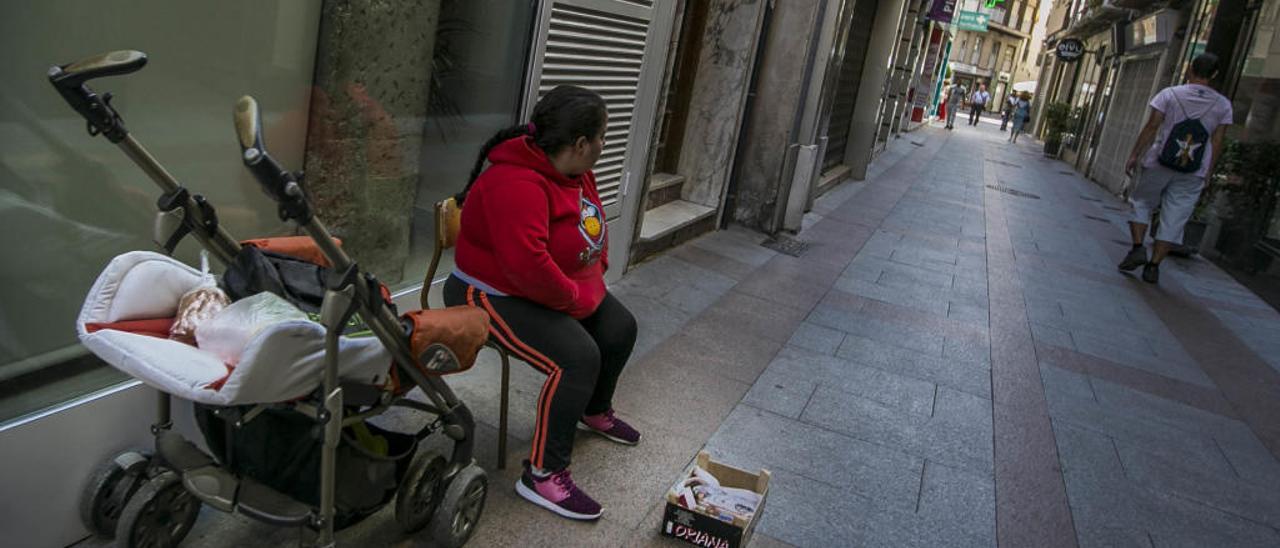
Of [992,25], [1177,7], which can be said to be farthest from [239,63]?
[992,25]

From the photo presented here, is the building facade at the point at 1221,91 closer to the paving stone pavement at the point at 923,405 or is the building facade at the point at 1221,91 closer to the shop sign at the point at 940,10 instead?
the paving stone pavement at the point at 923,405

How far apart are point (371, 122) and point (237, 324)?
1926 millimetres

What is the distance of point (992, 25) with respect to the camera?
69.6 metres

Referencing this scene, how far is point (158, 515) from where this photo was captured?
258cm

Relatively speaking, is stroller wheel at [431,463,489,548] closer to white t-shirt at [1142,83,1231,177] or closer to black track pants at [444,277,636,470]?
black track pants at [444,277,636,470]

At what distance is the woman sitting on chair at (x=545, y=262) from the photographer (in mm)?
3182

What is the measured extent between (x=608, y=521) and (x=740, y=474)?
52 centimetres

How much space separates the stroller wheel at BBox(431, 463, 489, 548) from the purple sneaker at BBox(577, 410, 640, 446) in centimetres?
99

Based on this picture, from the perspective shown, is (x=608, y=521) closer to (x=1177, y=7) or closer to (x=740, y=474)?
(x=740, y=474)

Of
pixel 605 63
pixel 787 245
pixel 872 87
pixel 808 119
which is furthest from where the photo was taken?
pixel 872 87

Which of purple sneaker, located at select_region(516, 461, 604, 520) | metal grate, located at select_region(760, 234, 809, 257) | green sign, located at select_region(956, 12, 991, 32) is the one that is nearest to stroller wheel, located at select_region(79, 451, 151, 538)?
purple sneaker, located at select_region(516, 461, 604, 520)

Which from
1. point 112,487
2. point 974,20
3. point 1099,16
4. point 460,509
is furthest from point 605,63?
point 974,20

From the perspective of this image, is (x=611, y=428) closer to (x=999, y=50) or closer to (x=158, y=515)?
(x=158, y=515)

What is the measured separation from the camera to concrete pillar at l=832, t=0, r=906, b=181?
14289 mm
